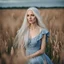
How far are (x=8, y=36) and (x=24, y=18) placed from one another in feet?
0.87

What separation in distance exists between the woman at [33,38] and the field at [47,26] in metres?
0.05

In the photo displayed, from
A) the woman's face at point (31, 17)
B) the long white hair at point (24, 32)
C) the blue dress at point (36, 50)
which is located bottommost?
the blue dress at point (36, 50)

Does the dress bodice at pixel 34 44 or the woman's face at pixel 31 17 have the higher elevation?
the woman's face at pixel 31 17

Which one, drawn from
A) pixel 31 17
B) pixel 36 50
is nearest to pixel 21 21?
pixel 31 17

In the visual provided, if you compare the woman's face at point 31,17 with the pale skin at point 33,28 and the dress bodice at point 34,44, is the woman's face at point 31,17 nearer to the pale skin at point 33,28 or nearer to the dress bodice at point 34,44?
the pale skin at point 33,28

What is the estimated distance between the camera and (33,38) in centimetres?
231

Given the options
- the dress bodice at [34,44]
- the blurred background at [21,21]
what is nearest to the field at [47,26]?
the blurred background at [21,21]

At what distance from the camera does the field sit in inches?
90.7

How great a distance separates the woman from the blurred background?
5 cm

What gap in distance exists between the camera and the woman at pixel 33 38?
2.28m

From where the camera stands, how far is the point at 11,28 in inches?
92.4

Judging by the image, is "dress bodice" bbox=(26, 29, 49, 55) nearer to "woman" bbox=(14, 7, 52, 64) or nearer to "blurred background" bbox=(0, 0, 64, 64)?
"woman" bbox=(14, 7, 52, 64)

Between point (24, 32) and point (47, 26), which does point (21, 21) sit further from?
point (47, 26)

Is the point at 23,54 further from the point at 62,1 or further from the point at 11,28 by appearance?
the point at 62,1
